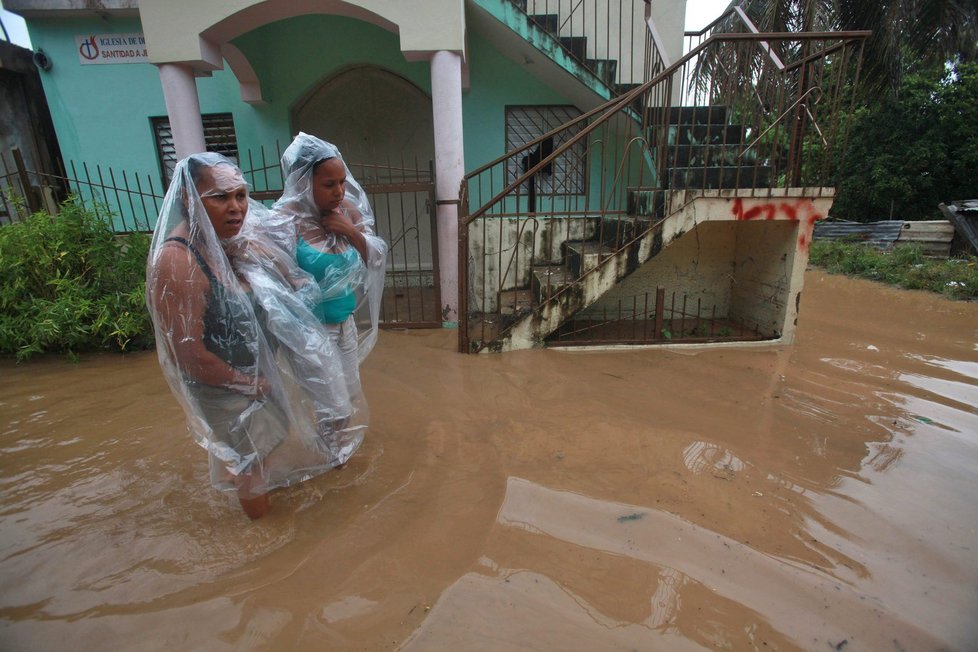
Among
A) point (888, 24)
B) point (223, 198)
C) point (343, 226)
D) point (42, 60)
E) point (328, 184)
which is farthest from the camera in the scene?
point (888, 24)

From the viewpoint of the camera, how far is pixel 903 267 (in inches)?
306

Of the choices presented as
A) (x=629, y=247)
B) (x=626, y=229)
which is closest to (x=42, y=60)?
(x=626, y=229)

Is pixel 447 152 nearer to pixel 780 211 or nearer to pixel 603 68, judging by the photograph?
pixel 603 68

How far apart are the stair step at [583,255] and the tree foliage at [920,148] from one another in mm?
10314

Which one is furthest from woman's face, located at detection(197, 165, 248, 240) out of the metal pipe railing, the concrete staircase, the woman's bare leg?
the concrete staircase

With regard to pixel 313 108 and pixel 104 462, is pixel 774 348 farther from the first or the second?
pixel 313 108

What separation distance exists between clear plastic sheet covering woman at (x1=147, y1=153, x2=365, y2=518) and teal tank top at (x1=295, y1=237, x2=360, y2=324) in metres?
0.09

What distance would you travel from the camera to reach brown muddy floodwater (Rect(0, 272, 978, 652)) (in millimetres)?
1656

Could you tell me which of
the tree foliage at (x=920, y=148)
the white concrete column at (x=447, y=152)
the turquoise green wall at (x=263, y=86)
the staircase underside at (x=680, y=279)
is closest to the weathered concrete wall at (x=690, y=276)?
the staircase underside at (x=680, y=279)

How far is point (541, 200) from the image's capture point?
668 cm

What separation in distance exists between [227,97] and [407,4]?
3665 mm

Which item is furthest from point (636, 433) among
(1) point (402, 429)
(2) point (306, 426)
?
(2) point (306, 426)

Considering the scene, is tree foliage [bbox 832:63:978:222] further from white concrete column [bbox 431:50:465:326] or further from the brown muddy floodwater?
the brown muddy floodwater

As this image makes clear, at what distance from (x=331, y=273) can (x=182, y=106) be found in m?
3.76
